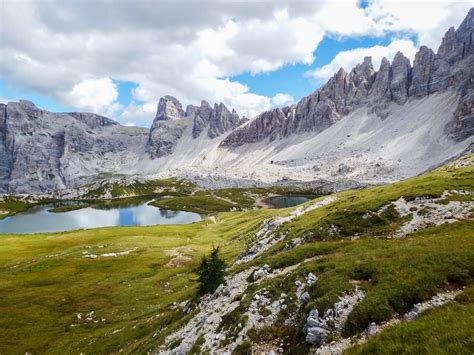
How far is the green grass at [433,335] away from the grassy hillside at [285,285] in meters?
0.06

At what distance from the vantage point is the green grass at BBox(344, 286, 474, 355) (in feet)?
38.8

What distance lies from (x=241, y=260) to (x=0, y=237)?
391ft

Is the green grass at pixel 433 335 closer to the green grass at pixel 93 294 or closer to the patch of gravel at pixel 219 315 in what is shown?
the patch of gravel at pixel 219 315

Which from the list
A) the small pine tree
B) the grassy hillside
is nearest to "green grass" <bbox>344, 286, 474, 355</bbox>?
the grassy hillside

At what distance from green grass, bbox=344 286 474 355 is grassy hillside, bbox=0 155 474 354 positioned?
6 centimetres

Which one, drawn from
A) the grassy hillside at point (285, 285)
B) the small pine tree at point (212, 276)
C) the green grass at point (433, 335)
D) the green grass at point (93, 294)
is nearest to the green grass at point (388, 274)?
the grassy hillside at point (285, 285)

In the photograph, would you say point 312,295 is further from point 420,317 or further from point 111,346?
point 111,346

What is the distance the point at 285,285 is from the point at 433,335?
12658mm

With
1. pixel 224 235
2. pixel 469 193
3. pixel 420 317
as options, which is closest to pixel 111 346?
pixel 420 317

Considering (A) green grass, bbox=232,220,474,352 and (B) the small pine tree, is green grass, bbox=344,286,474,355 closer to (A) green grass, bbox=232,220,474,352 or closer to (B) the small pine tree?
(A) green grass, bbox=232,220,474,352

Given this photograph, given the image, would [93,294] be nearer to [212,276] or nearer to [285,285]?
[212,276]

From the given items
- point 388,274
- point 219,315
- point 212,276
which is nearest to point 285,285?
point 219,315

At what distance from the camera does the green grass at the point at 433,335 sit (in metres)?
11.8

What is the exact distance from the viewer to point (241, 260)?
47.1m
